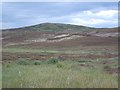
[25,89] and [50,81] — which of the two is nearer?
[25,89]

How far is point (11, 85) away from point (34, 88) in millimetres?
1095

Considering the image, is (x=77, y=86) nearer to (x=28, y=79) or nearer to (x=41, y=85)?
(x=41, y=85)

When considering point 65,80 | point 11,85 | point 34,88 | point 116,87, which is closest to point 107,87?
point 116,87

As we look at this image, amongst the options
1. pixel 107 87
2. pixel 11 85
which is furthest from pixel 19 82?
pixel 107 87

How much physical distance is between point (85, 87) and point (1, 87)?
8.95 feet

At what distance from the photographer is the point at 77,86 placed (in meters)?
10.7

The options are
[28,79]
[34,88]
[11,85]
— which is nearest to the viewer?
[34,88]

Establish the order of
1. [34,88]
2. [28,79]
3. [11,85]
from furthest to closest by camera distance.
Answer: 1. [28,79]
2. [11,85]
3. [34,88]

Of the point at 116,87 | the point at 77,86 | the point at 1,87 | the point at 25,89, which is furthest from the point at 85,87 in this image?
the point at 1,87

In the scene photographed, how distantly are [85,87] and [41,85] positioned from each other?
54.8 inches

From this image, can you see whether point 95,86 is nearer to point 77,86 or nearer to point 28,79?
point 77,86

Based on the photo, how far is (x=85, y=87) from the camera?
34.4 feet

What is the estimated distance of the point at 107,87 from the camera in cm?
1072

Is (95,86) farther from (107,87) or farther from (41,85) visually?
(41,85)
